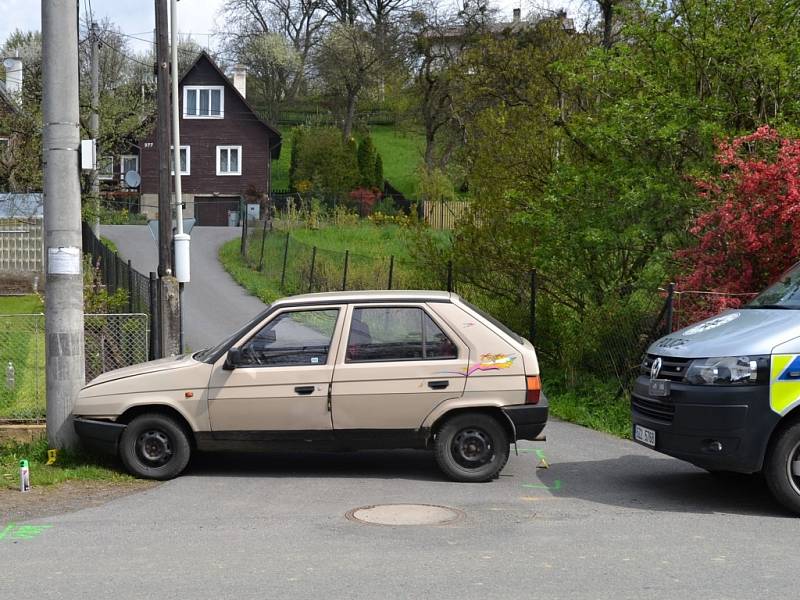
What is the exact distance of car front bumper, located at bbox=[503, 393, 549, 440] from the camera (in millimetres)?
9570

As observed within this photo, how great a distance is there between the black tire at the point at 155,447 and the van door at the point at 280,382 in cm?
36

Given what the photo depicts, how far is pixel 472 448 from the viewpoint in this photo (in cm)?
967

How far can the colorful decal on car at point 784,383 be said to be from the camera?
27.0 ft

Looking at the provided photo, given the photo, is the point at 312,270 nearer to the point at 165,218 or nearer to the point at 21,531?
the point at 165,218

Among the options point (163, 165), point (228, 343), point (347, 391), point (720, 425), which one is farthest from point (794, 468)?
point (163, 165)

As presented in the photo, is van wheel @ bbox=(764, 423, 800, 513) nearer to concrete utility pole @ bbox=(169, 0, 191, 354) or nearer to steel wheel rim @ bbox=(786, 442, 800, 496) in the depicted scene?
steel wheel rim @ bbox=(786, 442, 800, 496)

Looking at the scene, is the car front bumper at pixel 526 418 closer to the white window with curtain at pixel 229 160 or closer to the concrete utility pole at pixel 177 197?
the concrete utility pole at pixel 177 197

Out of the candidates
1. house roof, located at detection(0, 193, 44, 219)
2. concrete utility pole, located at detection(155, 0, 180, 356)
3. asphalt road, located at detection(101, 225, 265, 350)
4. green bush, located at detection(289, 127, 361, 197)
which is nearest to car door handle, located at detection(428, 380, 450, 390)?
concrete utility pole, located at detection(155, 0, 180, 356)

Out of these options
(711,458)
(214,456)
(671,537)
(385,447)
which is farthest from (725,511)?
(214,456)

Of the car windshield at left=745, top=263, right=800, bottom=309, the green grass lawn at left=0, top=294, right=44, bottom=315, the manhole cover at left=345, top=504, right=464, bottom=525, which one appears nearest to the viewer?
the manhole cover at left=345, top=504, right=464, bottom=525

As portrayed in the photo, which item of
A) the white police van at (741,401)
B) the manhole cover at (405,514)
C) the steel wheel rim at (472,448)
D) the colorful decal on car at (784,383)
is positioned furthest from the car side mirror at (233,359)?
the colorful decal on car at (784,383)

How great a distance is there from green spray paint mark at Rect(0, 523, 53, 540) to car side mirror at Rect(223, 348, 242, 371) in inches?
85.0

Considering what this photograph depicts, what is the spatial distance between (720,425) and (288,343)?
12.6 feet

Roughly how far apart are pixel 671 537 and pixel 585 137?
920cm
